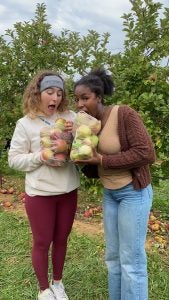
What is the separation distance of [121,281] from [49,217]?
0.70 metres

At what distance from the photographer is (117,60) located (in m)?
4.96

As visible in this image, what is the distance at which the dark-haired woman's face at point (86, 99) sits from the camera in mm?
2613

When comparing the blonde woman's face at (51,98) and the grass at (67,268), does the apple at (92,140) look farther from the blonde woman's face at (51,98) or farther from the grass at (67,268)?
the grass at (67,268)

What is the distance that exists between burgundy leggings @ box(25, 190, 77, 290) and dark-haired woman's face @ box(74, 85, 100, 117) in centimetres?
80

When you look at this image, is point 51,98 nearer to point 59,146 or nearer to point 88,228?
point 59,146

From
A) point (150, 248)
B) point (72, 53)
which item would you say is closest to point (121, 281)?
point (150, 248)

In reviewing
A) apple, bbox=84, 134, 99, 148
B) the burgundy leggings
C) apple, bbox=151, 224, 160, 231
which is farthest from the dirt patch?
apple, bbox=84, 134, 99, 148

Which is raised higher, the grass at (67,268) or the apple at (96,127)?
the apple at (96,127)

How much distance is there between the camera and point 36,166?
302 centimetres

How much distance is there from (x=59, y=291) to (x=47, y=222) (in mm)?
734

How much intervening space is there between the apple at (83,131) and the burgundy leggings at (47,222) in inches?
26.9

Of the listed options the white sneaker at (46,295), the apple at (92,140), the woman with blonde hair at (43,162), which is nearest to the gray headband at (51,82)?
the woman with blonde hair at (43,162)

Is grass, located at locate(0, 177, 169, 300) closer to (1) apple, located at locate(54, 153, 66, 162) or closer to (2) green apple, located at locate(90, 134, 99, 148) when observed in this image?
(1) apple, located at locate(54, 153, 66, 162)

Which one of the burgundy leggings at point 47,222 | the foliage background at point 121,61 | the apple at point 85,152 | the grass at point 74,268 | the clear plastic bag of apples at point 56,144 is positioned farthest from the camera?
the foliage background at point 121,61
